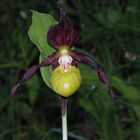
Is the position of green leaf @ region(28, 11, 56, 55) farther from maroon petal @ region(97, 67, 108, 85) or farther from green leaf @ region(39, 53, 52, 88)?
maroon petal @ region(97, 67, 108, 85)

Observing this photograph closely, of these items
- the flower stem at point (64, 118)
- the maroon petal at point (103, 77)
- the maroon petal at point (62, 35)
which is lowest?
the flower stem at point (64, 118)

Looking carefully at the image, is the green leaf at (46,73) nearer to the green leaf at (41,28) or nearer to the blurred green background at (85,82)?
the green leaf at (41,28)

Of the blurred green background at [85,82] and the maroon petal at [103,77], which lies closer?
the maroon petal at [103,77]

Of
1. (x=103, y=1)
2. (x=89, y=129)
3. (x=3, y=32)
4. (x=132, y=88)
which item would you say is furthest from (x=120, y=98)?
(x=3, y=32)

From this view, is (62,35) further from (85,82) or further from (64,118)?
(85,82)

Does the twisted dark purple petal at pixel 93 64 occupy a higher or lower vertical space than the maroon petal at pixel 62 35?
lower

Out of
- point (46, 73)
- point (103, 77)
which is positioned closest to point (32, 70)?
point (46, 73)

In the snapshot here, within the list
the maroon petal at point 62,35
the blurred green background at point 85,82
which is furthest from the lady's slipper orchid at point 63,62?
the blurred green background at point 85,82

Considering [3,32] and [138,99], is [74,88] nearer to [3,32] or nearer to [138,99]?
[138,99]
